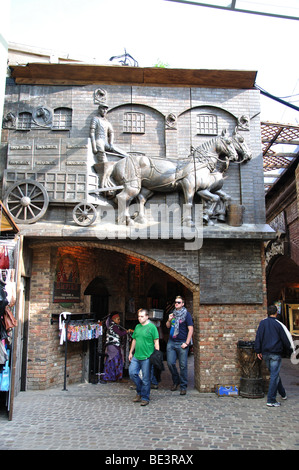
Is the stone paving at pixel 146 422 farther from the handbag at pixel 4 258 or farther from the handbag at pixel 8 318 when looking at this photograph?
the handbag at pixel 4 258

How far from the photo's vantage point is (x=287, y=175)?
12.4 m

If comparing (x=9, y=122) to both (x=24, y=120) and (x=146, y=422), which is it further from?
(x=146, y=422)

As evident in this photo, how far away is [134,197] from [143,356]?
11.1 feet

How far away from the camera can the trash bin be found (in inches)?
293

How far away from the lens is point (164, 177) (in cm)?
842

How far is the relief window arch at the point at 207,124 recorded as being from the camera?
355 inches

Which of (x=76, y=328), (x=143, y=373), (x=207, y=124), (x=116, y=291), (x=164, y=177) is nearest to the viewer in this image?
(x=143, y=373)

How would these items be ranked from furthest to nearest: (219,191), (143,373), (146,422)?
(219,191) < (143,373) < (146,422)

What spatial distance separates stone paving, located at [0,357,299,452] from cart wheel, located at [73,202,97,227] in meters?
3.37

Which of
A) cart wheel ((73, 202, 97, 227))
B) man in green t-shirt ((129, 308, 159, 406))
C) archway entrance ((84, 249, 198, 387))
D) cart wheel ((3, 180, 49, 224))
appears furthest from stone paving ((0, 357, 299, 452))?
cart wheel ((3, 180, 49, 224))

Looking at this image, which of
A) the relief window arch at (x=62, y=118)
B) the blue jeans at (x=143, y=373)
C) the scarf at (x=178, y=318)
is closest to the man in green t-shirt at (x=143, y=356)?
the blue jeans at (x=143, y=373)

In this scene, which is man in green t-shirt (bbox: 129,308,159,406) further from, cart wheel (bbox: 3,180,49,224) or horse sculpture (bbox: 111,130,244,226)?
cart wheel (bbox: 3,180,49,224)

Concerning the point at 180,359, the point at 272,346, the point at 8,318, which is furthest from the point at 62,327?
the point at 272,346

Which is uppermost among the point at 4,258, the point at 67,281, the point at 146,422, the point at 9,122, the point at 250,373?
the point at 9,122
